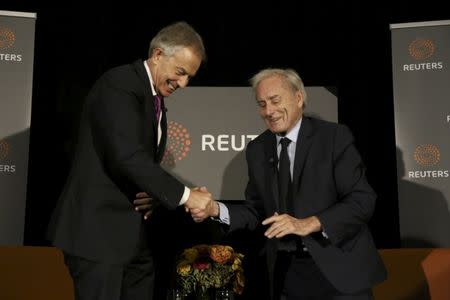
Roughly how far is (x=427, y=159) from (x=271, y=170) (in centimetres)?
207

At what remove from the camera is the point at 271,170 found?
2.63 meters

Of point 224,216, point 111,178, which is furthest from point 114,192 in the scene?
point 224,216

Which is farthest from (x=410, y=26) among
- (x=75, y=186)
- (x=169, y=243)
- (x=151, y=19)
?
(x=75, y=186)

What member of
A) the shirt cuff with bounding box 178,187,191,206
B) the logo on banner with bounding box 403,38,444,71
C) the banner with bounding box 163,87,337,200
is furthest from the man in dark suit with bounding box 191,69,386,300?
the logo on banner with bounding box 403,38,444,71

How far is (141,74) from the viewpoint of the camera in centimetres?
235

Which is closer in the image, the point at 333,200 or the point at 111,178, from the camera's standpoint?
the point at 111,178

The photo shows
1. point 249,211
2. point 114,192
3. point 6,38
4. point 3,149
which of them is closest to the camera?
point 114,192

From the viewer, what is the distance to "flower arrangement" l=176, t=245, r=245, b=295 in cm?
308

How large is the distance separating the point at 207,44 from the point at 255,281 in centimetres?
188

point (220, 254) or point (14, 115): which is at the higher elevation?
point (14, 115)

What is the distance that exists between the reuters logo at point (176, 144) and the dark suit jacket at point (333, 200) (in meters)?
1.80

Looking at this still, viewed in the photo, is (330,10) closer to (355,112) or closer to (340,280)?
(355,112)

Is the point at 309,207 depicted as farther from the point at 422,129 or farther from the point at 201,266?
the point at 422,129

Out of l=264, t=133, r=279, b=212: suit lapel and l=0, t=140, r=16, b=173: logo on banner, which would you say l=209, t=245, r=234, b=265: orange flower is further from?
l=0, t=140, r=16, b=173: logo on banner
